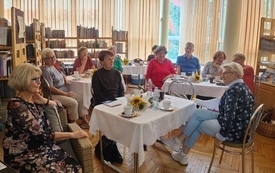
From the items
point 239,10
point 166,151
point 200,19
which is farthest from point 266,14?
point 166,151

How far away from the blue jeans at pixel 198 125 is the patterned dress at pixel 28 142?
1402 millimetres

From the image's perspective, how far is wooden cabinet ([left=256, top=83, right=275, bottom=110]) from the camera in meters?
4.10

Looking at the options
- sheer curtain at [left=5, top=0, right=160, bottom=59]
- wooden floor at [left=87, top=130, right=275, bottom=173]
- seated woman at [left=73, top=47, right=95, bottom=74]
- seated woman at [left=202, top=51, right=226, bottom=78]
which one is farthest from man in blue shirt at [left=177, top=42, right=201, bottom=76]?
sheer curtain at [left=5, top=0, right=160, bottom=59]

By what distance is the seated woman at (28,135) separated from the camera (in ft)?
5.98

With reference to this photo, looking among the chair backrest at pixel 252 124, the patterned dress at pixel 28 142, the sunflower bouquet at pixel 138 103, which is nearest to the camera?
the patterned dress at pixel 28 142

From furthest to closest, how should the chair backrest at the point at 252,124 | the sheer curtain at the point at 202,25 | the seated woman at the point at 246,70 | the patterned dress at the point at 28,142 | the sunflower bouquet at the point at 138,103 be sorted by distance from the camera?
the sheer curtain at the point at 202,25 < the seated woman at the point at 246,70 < the sunflower bouquet at the point at 138,103 < the chair backrest at the point at 252,124 < the patterned dress at the point at 28,142

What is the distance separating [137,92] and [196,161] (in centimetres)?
108

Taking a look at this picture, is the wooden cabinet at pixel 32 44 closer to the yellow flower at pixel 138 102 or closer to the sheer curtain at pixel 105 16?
the sheer curtain at pixel 105 16

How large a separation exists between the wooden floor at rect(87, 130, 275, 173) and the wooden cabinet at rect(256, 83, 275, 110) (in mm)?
777

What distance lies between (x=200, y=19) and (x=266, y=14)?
5.23 feet

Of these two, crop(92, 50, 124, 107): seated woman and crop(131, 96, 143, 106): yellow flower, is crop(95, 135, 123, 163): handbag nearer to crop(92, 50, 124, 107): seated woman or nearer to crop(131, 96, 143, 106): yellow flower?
crop(92, 50, 124, 107): seated woman

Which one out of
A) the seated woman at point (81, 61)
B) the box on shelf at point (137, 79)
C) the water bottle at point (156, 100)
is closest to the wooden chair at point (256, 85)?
the water bottle at point (156, 100)

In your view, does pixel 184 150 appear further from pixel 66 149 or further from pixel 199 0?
pixel 199 0

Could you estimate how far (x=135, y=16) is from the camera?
7.61m
